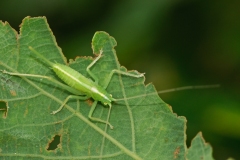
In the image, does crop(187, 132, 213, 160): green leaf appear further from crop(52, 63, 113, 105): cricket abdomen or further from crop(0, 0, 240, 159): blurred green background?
crop(0, 0, 240, 159): blurred green background

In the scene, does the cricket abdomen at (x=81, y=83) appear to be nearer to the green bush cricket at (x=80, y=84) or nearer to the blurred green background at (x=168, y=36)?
the green bush cricket at (x=80, y=84)

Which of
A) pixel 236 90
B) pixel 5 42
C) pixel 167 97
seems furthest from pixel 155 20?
pixel 5 42

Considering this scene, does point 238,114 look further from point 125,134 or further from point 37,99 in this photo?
point 37,99

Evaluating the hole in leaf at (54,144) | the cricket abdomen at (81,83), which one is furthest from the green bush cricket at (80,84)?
the hole in leaf at (54,144)

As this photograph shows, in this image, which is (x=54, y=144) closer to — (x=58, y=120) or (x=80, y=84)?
(x=58, y=120)

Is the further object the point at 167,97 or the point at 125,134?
the point at 167,97

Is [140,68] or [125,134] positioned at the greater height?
[140,68]
